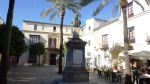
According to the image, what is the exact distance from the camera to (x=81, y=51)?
10477 mm

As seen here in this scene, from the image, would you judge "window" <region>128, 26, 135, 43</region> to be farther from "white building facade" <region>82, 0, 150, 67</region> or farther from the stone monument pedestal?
the stone monument pedestal

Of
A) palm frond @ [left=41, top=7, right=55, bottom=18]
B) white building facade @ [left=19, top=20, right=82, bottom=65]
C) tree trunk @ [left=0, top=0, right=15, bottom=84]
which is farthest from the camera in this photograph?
white building facade @ [left=19, top=20, right=82, bottom=65]

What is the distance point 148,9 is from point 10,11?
1475 cm

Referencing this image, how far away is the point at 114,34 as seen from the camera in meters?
23.8

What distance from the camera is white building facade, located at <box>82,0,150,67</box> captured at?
18.7m

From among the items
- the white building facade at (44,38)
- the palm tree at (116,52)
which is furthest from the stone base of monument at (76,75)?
the white building facade at (44,38)

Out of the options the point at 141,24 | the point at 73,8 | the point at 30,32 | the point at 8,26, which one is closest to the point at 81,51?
the point at 8,26

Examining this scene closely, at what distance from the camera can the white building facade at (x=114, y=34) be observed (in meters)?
18.7

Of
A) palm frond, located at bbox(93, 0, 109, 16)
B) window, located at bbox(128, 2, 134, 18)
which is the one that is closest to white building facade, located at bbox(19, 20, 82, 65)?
window, located at bbox(128, 2, 134, 18)

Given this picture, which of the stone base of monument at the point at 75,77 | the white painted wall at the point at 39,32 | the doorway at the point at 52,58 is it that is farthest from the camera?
the doorway at the point at 52,58

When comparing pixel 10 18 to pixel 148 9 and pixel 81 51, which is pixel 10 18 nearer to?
pixel 81 51

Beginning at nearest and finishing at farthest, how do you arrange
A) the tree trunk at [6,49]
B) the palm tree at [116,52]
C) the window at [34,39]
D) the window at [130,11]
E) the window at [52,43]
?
the tree trunk at [6,49] → the window at [130,11] → the palm tree at [116,52] → the window at [34,39] → the window at [52,43]

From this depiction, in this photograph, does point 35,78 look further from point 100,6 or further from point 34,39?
point 34,39

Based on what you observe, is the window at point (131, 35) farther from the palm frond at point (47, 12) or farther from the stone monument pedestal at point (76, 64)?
the stone monument pedestal at point (76, 64)
